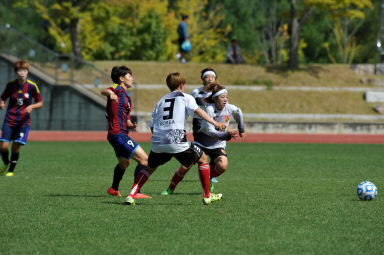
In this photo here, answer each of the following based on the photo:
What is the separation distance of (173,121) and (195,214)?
1344mm

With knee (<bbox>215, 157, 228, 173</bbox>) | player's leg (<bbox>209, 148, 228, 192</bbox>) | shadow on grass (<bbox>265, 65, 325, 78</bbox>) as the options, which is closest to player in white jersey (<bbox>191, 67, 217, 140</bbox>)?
player's leg (<bbox>209, 148, 228, 192</bbox>)

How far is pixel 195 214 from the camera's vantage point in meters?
8.02

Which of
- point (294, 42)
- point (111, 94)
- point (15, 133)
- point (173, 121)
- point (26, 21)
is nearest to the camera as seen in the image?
point (173, 121)

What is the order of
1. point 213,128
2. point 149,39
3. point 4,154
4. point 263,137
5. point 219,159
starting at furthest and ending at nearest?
point 149,39, point 263,137, point 4,154, point 219,159, point 213,128

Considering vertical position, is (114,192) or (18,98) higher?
(18,98)

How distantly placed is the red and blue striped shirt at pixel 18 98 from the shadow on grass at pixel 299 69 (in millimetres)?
27384

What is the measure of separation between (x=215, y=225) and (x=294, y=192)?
3405mm

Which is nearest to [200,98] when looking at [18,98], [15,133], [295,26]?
[18,98]

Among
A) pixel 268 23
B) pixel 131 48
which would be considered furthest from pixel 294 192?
pixel 268 23

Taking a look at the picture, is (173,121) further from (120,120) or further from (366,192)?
(366,192)

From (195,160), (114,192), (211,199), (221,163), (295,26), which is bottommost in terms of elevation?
(114,192)

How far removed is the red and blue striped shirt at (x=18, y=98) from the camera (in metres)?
13.2

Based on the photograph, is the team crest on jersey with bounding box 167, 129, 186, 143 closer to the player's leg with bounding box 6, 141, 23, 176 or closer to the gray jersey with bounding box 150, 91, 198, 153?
the gray jersey with bounding box 150, 91, 198, 153

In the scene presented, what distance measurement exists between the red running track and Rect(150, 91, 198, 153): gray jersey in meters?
16.8
